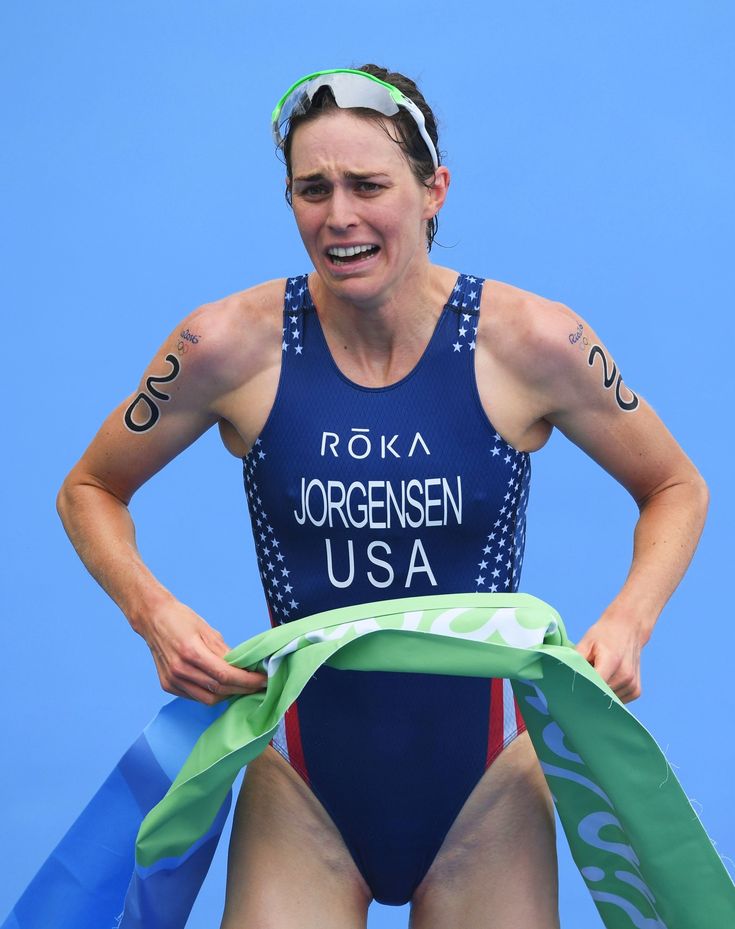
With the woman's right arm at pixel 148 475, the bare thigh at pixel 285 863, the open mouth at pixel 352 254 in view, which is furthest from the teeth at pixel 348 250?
the bare thigh at pixel 285 863

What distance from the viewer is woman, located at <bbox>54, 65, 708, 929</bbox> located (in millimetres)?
2873

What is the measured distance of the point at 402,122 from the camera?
115 inches

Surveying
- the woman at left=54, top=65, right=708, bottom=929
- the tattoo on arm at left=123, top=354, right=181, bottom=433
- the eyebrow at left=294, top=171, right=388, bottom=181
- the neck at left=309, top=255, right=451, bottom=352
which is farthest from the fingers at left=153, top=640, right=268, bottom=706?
the eyebrow at left=294, top=171, right=388, bottom=181

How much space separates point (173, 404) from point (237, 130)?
384 centimetres

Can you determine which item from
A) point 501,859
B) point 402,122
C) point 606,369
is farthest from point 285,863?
point 402,122

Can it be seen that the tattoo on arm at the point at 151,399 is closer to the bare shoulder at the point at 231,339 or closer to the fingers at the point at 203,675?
the bare shoulder at the point at 231,339

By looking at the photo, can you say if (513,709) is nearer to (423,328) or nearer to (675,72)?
(423,328)

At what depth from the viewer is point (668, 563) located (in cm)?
288

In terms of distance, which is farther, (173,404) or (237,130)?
(237,130)

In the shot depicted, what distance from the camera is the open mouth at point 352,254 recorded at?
2.83 metres

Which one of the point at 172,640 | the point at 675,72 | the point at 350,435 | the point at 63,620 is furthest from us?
the point at 675,72

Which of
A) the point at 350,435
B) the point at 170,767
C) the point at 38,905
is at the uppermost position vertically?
the point at 350,435

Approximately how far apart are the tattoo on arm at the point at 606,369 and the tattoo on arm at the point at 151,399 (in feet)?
2.17

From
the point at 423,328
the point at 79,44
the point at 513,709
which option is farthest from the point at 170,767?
the point at 79,44
